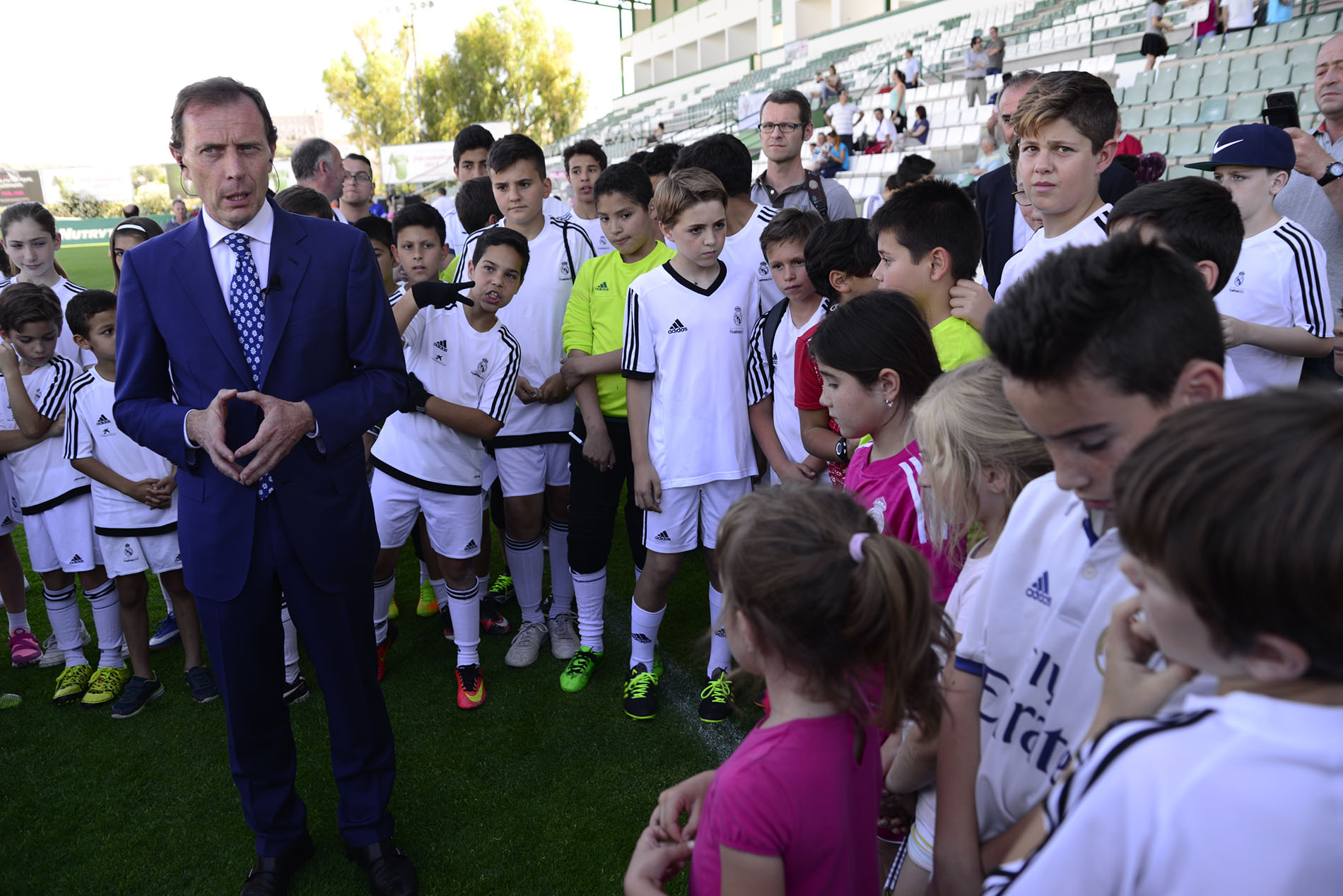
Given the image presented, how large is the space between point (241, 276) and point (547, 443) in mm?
1842

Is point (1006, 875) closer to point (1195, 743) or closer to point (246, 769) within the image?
point (1195, 743)

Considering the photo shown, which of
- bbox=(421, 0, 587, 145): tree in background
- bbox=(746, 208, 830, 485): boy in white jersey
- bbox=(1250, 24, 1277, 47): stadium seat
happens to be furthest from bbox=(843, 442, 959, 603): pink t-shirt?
bbox=(421, 0, 587, 145): tree in background

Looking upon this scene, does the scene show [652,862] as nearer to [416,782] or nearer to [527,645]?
[416,782]

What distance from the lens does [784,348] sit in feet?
10.9

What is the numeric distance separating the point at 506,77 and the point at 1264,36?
43549mm

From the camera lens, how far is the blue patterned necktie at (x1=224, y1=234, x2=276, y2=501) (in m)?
2.31

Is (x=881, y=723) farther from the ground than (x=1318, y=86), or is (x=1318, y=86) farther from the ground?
(x=1318, y=86)

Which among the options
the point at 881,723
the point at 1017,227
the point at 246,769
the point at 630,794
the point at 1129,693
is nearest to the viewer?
the point at 1129,693

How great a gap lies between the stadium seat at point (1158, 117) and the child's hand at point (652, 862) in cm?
1282

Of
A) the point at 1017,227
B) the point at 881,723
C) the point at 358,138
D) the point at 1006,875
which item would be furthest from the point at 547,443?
the point at 358,138

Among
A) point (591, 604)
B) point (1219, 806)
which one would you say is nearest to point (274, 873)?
point (591, 604)

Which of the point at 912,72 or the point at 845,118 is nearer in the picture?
the point at 845,118

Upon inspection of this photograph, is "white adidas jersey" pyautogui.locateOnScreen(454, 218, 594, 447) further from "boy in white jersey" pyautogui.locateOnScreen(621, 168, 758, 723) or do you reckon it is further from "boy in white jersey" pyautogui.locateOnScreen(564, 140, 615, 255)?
"boy in white jersey" pyautogui.locateOnScreen(564, 140, 615, 255)

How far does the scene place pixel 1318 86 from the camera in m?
4.36
